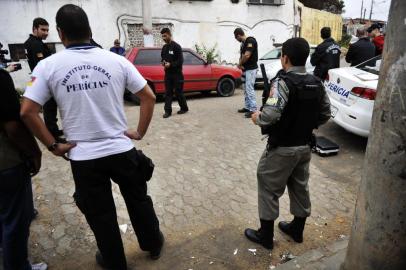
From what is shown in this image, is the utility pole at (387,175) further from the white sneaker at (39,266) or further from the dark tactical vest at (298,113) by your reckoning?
the white sneaker at (39,266)

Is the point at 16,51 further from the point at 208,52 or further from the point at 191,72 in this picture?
the point at 208,52

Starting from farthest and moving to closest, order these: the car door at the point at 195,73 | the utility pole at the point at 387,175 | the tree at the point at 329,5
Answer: the tree at the point at 329,5
the car door at the point at 195,73
the utility pole at the point at 387,175

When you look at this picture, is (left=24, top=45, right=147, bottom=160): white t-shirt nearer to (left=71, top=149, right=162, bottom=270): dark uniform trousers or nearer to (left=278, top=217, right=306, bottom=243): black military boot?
(left=71, top=149, right=162, bottom=270): dark uniform trousers

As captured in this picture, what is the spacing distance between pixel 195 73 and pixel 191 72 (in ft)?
0.39

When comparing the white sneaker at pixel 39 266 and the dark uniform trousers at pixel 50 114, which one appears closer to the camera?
the white sneaker at pixel 39 266

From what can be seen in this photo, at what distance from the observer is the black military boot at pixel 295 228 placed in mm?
3060

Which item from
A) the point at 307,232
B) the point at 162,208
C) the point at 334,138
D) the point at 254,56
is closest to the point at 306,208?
the point at 307,232

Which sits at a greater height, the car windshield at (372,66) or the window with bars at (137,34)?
the window with bars at (137,34)

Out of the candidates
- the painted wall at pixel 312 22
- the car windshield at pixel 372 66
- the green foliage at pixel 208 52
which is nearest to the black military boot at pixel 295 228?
the car windshield at pixel 372 66

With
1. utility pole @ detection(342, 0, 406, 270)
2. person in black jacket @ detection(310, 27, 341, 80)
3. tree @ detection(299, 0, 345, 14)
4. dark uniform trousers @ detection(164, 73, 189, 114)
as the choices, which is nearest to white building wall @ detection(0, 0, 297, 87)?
dark uniform trousers @ detection(164, 73, 189, 114)

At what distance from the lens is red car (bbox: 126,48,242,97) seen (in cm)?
859

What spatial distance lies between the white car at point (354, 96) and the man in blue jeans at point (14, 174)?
13.8 feet

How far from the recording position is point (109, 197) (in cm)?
241

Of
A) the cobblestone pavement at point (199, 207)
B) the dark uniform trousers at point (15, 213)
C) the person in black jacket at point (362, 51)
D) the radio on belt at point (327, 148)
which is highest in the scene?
the person in black jacket at point (362, 51)
